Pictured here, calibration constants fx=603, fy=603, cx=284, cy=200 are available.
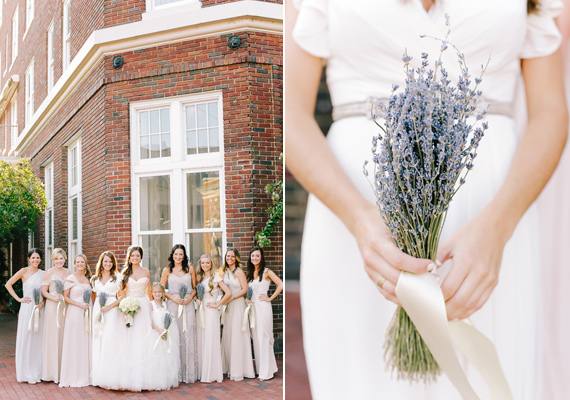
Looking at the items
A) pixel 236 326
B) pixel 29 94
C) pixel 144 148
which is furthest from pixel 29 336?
pixel 29 94

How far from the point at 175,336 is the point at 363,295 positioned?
6082 millimetres

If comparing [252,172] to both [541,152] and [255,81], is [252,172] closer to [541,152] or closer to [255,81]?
[255,81]

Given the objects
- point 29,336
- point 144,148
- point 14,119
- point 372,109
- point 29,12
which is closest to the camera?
point 372,109

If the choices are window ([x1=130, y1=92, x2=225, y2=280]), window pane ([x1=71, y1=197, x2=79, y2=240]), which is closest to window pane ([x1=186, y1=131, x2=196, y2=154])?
window ([x1=130, y1=92, x2=225, y2=280])

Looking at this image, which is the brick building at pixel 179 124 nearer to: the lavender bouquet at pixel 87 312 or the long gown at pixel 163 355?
the lavender bouquet at pixel 87 312

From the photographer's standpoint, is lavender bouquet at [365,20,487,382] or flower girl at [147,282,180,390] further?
flower girl at [147,282,180,390]

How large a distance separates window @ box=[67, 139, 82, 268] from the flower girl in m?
4.87

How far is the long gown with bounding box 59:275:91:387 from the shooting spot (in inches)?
314

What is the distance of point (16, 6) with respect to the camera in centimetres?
2000

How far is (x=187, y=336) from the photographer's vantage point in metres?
A: 7.86

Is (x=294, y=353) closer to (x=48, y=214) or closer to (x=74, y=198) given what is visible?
(x=74, y=198)

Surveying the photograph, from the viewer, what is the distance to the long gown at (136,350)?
727cm

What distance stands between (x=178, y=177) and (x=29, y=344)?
10.5 feet

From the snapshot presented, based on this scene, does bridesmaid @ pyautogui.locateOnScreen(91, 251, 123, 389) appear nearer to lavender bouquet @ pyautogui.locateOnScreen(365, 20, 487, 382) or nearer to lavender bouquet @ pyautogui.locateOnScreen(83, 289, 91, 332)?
lavender bouquet @ pyautogui.locateOnScreen(83, 289, 91, 332)
